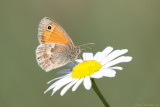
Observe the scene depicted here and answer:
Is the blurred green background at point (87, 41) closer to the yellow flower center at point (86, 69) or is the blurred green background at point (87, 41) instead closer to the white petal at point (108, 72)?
the yellow flower center at point (86, 69)

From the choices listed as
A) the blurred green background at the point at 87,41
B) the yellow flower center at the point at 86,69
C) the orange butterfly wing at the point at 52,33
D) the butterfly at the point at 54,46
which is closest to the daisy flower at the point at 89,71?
the yellow flower center at the point at 86,69

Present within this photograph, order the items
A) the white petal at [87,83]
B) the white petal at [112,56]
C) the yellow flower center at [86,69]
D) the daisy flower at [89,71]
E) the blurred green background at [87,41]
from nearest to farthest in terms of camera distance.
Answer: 1. the white petal at [87,83]
2. the daisy flower at [89,71]
3. the yellow flower center at [86,69]
4. the white petal at [112,56]
5. the blurred green background at [87,41]

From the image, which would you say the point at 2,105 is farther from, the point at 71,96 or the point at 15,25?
the point at 15,25

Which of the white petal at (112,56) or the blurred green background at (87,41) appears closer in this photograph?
the white petal at (112,56)

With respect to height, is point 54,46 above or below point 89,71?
above

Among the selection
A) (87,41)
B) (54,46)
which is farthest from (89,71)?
(87,41)

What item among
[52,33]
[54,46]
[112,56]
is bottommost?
[112,56]

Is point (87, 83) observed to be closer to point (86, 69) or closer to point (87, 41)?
point (86, 69)
